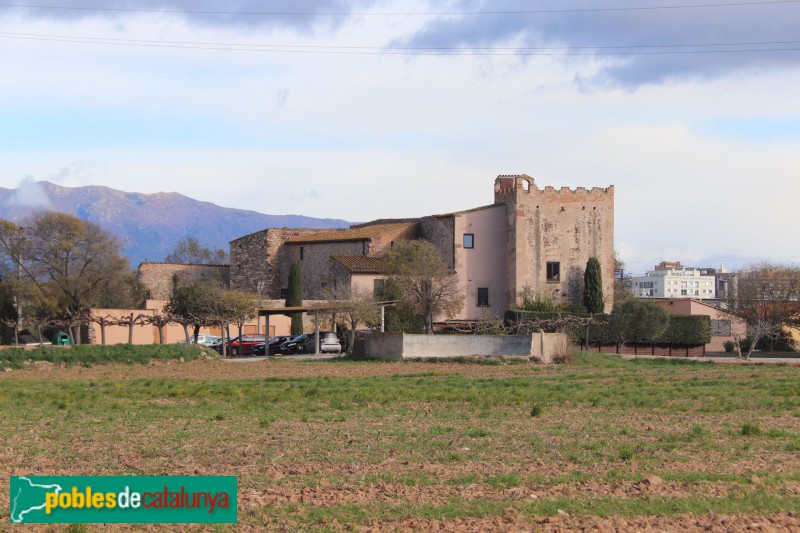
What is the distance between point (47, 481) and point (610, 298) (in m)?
Result: 56.2

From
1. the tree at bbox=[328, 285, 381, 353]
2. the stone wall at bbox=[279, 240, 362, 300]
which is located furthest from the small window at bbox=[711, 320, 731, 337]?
the tree at bbox=[328, 285, 381, 353]

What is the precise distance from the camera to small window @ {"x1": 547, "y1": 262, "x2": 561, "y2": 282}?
65.2 metres

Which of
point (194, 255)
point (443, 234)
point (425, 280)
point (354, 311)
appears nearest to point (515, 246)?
point (443, 234)

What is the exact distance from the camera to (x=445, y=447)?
18.0 metres

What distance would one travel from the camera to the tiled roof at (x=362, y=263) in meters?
62.6

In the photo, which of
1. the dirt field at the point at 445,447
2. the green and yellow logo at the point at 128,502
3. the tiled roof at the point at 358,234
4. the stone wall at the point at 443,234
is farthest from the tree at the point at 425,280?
the green and yellow logo at the point at 128,502

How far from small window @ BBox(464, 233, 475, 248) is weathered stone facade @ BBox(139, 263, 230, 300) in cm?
1955

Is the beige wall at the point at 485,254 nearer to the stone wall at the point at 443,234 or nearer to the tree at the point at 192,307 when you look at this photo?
the stone wall at the point at 443,234

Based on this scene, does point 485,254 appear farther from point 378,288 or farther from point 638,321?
point 638,321

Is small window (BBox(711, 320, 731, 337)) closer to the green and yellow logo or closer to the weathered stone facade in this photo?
the weathered stone facade

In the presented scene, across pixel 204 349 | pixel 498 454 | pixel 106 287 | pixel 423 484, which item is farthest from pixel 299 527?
pixel 106 287

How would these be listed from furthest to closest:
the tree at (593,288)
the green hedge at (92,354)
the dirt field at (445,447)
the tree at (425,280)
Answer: the tree at (593,288), the tree at (425,280), the green hedge at (92,354), the dirt field at (445,447)

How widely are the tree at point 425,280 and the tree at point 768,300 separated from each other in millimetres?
20216

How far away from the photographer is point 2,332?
68000 millimetres
